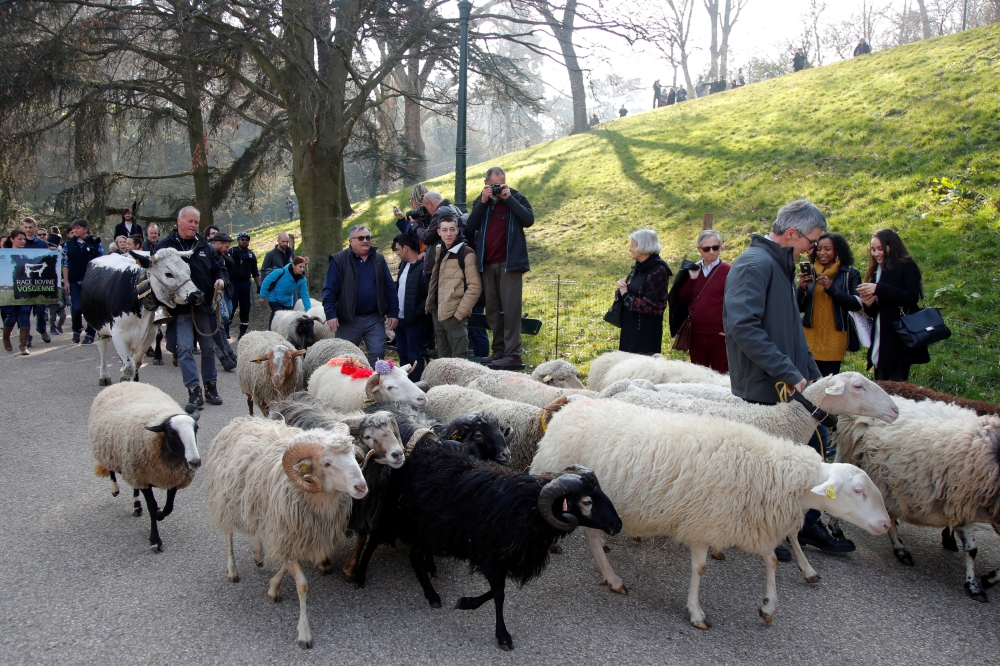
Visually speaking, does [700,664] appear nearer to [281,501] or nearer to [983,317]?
[281,501]

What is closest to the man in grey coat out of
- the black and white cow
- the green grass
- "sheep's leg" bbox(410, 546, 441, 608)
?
"sheep's leg" bbox(410, 546, 441, 608)

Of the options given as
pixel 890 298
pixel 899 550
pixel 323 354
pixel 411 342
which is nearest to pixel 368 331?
pixel 411 342

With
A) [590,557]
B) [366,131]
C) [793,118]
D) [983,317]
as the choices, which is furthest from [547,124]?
[590,557]

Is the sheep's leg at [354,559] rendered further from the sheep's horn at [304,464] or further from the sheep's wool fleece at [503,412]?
the sheep's wool fleece at [503,412]

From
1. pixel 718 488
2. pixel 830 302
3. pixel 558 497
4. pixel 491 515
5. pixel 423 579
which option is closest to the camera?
pixel 558 497

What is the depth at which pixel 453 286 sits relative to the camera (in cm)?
774

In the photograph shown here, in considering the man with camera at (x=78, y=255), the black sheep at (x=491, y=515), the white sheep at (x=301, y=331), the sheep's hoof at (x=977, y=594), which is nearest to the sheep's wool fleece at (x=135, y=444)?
the black sheep at (x=491, y=515)

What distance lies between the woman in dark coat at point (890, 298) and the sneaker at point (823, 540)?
6.95 feet

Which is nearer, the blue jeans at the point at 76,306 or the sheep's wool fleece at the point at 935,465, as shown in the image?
the sheep's wool fleece at the point at 935,465

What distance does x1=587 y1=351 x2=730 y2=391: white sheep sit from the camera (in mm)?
5867

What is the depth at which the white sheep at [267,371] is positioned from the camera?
22.1ft

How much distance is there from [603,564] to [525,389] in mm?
2079

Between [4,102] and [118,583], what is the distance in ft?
42.4

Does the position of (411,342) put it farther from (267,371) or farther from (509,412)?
(509,412)
